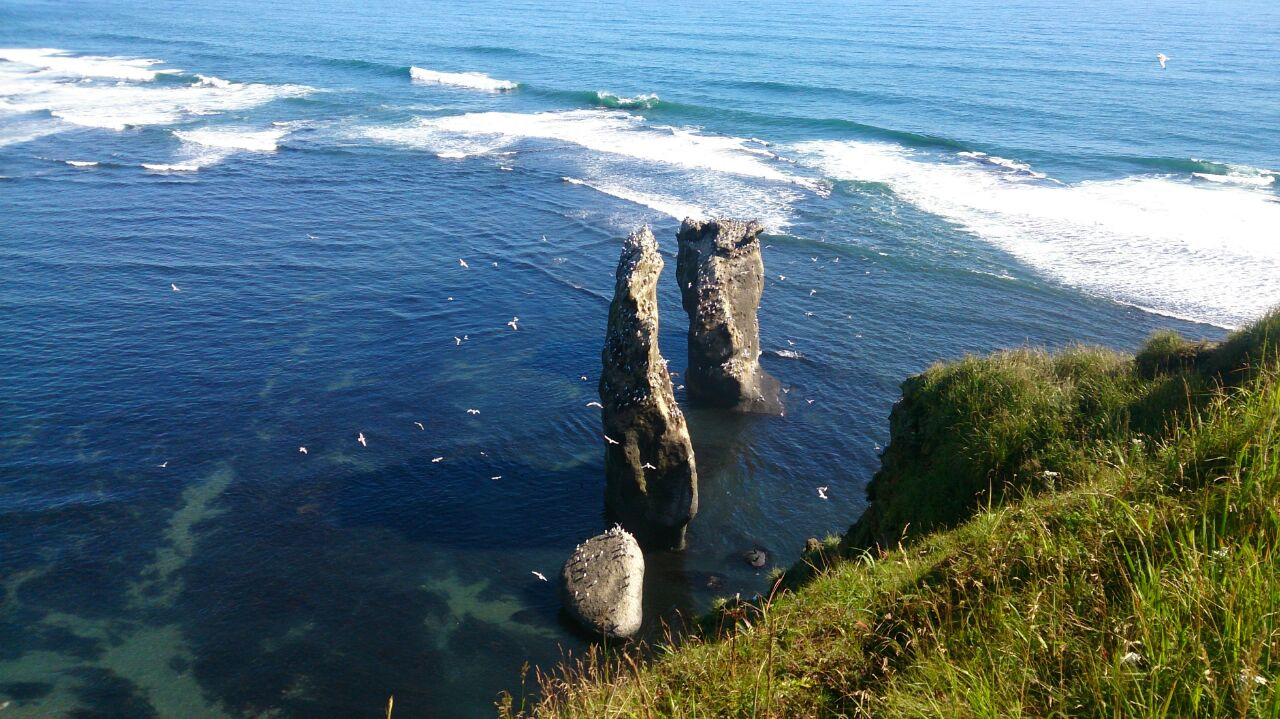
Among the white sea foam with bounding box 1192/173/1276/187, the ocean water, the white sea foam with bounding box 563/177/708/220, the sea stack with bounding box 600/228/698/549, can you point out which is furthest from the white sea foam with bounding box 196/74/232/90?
the white sea foam with bounding box 1192/173/1276/187

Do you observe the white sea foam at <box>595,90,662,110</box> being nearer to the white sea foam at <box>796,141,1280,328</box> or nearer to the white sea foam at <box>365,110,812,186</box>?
the white sea foam at <box>365,110,812,186</box>

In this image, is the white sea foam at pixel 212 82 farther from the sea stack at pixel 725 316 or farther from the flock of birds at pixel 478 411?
the sea stack at pixel 725 316

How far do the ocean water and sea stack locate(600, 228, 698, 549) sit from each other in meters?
1.21

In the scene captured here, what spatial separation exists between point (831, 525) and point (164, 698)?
1609 cm

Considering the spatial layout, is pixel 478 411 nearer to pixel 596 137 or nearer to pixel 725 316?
pixel 725 316

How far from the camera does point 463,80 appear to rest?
265 ft

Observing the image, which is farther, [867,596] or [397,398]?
[397,398]

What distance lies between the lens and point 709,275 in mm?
28547

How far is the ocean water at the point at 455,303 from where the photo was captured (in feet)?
66.5

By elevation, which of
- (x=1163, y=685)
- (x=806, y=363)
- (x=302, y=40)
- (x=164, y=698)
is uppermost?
(x=302, y=40)

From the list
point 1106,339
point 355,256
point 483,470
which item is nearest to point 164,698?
point 483,470

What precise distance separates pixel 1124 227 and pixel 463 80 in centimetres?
5825

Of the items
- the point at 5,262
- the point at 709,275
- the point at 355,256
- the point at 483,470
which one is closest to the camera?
the point at 483,470

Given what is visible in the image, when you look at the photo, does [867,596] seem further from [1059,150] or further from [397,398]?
[1059,150]
